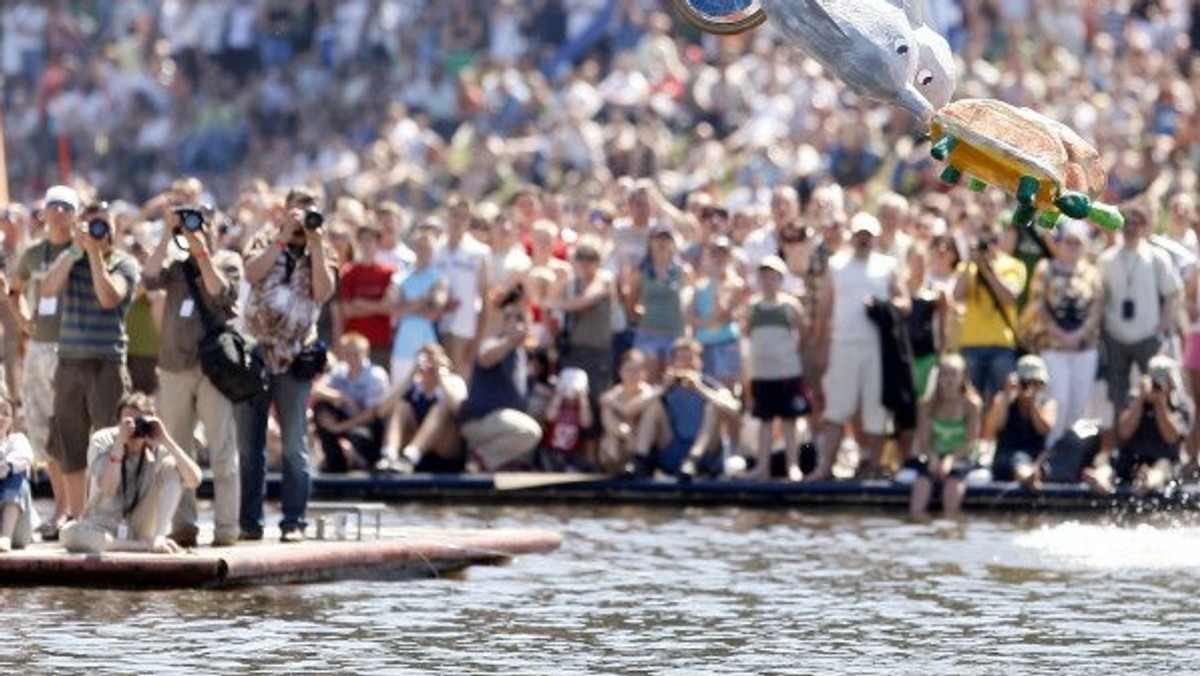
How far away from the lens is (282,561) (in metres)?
20.5

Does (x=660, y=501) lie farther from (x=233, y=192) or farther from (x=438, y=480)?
(x=233, y=192)

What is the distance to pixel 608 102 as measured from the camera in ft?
116

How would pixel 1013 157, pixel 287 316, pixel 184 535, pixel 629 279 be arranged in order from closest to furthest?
pixel 1013 157
pixel 184 535
pixel 287 316
pixel 629 279

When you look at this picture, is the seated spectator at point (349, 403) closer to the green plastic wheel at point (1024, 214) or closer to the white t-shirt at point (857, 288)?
the white t-shirt at point (857, 288)

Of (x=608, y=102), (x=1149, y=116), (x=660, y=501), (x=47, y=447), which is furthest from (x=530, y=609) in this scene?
(x=608, y=102)

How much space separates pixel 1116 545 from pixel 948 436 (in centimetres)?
223

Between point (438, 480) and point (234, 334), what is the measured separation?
5323 mm

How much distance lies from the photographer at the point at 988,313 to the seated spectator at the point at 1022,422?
1.59 ft

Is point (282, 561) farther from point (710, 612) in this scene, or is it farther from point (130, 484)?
point (710, 612)

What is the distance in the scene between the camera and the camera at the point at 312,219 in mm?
20844

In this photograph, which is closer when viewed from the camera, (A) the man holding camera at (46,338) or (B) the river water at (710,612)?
(B) the river water at (710,612)

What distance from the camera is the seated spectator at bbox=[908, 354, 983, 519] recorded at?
82.9 feet

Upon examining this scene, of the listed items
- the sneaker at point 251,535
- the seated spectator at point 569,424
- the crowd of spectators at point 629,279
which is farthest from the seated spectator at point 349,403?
the sneaker at point 251,535

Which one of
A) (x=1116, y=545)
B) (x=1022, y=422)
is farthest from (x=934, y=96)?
(x=1022, y=422)
